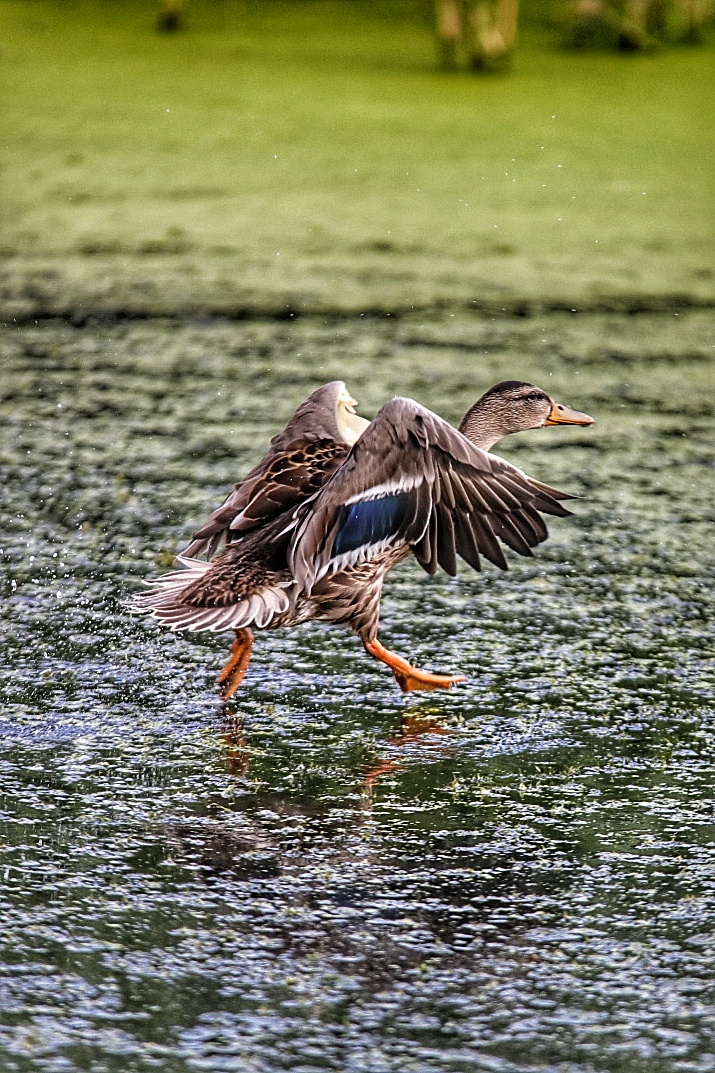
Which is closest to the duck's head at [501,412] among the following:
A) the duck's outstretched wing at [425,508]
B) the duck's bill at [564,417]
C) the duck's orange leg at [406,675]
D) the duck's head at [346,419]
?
the duck's bill at [564,417]

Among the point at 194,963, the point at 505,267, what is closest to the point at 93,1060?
the point at 194,963

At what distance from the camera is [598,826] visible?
309 cm

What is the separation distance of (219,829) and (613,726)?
3.03 feet

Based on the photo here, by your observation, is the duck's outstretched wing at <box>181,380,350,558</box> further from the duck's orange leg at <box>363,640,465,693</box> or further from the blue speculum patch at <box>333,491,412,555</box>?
the duck's orange leg at <box>363,640,465,693</box>

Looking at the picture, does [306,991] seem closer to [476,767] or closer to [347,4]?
[476,767]

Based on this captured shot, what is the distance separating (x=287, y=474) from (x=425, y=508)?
391 millimetres

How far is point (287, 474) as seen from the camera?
12.1ft

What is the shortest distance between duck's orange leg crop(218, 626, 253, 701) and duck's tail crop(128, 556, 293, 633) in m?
0.12

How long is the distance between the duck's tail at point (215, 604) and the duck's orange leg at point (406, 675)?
255mm

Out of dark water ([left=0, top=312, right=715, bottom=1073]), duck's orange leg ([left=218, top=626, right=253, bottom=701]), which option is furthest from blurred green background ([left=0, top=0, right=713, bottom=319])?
duck's orange leg ([left=218, top=626, right=253, bottom=701])

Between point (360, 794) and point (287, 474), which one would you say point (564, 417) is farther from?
point (360, 794)

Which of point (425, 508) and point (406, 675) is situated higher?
point (425, 508)

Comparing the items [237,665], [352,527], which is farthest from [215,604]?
[352,527]

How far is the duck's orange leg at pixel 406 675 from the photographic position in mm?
3623
